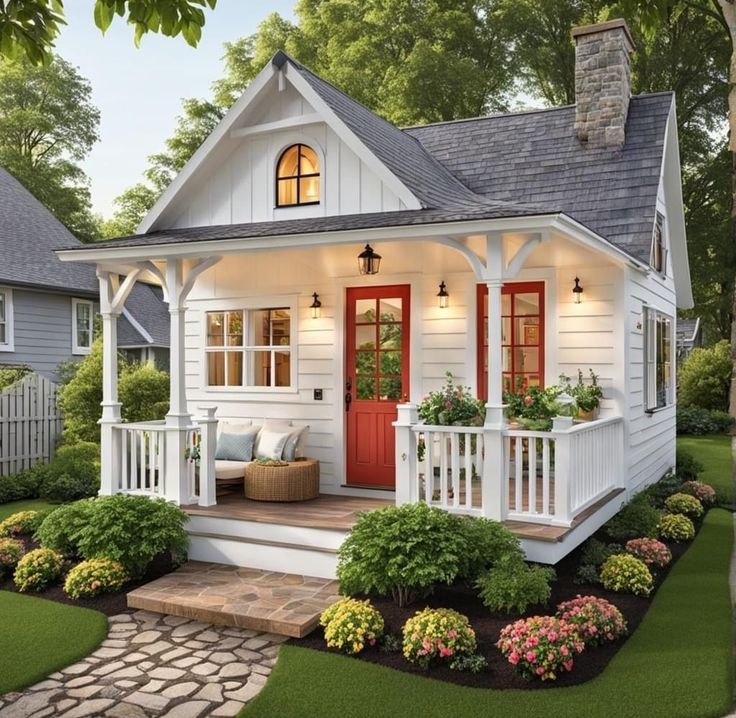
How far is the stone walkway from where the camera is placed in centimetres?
466

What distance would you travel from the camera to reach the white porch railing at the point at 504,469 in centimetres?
670

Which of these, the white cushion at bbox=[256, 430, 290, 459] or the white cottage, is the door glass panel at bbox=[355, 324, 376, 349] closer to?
the white cottage

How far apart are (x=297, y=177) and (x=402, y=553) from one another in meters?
4.64

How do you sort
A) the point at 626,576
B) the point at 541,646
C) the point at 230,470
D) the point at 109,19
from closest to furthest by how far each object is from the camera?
the point at 109,19, the point at 541,646, the point at 626,576, the point at 230,470

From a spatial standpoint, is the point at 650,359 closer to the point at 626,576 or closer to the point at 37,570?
the point at 626,576

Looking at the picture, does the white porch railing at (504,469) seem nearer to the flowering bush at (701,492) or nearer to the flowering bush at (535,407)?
the flowering bush at (535,407)

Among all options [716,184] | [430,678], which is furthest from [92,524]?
[716,184]

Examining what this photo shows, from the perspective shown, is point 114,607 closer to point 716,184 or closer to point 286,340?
point 286,340

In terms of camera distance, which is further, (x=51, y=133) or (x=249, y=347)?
(x=51, y=133)

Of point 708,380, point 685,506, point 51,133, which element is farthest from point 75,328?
point 708,380

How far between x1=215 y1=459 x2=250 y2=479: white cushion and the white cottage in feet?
0.08

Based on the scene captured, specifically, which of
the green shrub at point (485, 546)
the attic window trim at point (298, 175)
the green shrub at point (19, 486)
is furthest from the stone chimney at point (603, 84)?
the green shrub at point (19, 486)

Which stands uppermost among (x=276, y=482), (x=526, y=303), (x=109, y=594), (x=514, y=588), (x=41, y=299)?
(x=41, y=299)

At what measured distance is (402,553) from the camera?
6023mm
